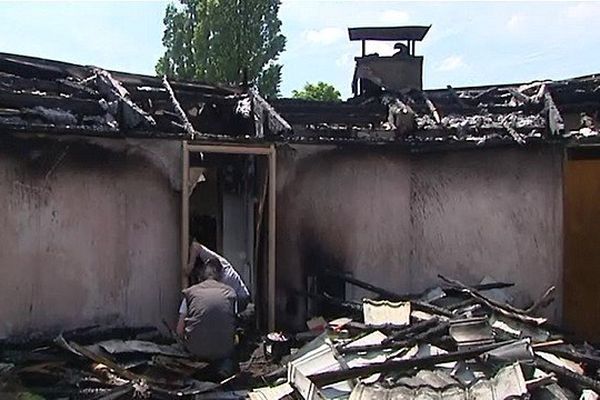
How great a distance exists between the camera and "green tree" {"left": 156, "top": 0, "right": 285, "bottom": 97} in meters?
25.1

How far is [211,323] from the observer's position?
725cm

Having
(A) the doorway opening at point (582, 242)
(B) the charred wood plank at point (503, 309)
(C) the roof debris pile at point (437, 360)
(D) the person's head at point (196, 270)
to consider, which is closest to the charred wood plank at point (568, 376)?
(C) the roof debris pile at point (437, 360)

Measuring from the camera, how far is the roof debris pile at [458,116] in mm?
9812

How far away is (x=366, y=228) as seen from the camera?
9984 millimetres

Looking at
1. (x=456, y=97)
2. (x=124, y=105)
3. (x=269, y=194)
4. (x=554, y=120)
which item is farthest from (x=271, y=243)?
(x=456, y=97)

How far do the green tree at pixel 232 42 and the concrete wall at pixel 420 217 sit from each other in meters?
15.1

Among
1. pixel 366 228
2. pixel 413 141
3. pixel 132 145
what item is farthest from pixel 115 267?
pixel 413 141

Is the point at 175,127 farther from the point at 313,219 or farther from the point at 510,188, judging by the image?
the point at 510,188

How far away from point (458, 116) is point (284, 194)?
11.6 feet

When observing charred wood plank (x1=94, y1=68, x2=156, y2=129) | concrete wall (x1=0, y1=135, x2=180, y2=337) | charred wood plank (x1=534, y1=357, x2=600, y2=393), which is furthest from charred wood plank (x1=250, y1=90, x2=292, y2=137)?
charred wood plank (x1=534, y1=357, x2=600, y2=393)

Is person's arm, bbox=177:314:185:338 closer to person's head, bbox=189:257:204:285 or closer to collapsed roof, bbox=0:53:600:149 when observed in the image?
person's head, bbox=189:257:204:285

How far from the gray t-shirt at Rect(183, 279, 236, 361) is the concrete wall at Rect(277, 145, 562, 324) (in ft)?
7.14

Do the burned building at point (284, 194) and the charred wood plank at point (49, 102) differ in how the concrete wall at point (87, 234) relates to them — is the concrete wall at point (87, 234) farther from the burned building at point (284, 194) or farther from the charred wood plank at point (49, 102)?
the charred wood plank at point (49, 102)

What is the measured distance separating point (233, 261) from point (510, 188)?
440cm
